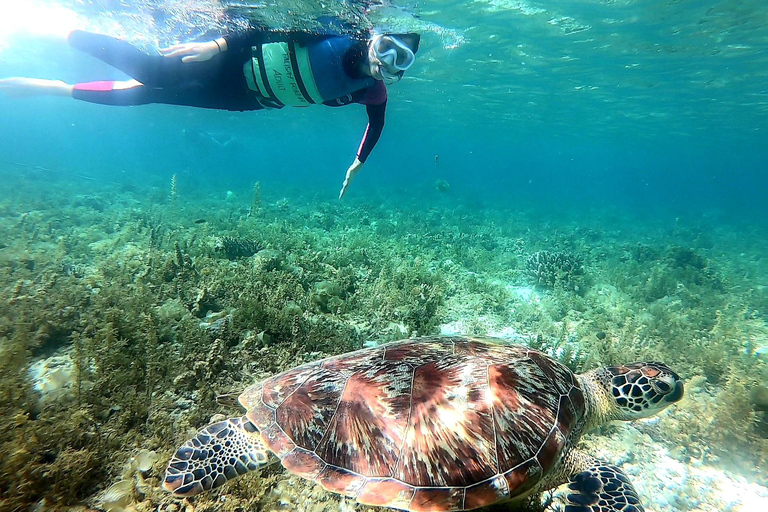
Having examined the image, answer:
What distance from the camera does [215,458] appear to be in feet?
7.07

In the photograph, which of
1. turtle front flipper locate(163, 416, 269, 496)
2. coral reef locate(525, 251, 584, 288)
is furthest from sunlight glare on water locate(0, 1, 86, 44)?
coral reef locate(525, 251, 584, 288)

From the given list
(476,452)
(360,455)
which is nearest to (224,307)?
(360,455)

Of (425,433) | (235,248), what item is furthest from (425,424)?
(235,248)

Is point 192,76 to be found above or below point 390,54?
below

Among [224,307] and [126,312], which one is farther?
[224,307]

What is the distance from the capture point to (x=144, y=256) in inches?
229

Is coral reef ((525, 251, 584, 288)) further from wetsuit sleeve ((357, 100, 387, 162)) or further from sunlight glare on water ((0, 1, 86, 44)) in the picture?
sunlight glare on water ((0, 1, 86, 44))

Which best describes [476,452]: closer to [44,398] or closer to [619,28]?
[44,398]

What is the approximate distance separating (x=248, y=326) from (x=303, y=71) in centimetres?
349

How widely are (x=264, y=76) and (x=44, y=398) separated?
172 inches

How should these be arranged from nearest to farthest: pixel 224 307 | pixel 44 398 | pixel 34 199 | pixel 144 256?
pixel 44 398
pixel 224 307
pixel 144 256
pixel 34 199

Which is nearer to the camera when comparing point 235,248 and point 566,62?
point 235,248

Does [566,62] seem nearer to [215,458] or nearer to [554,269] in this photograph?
[554,269]

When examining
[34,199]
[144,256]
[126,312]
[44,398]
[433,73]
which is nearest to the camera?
[44,398]
